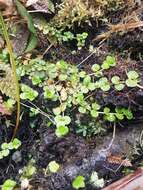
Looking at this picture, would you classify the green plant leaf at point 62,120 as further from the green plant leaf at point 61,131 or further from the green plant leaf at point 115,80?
the green plant leaf at point 115,80

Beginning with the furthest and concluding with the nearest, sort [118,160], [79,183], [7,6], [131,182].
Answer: [7,6] < [118,160] < [79,183] < [131,182]

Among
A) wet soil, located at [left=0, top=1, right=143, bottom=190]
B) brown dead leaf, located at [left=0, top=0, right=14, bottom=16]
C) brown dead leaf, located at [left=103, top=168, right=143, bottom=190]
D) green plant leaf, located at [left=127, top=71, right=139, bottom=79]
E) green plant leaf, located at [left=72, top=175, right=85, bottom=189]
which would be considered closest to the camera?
brown dead leaf, located at [left=103, top=168, right=143, bottom=190]

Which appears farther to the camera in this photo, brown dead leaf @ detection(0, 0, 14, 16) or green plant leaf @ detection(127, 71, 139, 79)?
brown dead leaf @ detection(0, 0, 14, 16)

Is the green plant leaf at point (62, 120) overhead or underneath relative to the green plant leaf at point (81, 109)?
underneath

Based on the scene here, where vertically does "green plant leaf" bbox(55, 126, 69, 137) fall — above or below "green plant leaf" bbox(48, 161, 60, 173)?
above

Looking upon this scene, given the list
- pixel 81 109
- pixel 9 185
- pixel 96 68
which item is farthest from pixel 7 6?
pixel 9 185

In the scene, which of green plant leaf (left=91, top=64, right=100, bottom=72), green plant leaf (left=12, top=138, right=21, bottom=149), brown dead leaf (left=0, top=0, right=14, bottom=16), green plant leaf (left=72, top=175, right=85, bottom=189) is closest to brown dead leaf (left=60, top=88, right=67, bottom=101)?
green plant leaf (left=91, top=64, right=100, bottom=72)

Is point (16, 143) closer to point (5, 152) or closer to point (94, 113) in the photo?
point (5, 152)

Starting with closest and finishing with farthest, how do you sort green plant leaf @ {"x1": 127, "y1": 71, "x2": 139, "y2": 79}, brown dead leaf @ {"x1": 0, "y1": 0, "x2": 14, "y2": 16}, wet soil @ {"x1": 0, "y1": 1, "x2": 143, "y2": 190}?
wet soil @ {"x1": 0, "y1": 1, "x2": 143, "y2": 190} → green plant leaf @ {"x1": 127, "y1": 71, "x2": 139, "y2": 79} → brown dead leaf @ {"x1": 0, "y1": 0, "x2": 14, "y2": 16}

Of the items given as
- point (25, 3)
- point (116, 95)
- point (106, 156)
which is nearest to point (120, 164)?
point (106, 156)

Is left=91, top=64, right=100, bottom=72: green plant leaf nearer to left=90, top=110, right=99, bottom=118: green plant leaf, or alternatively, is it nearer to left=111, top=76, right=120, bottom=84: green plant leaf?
left=111, top=76, right=120, bottom=84: green plant leaf

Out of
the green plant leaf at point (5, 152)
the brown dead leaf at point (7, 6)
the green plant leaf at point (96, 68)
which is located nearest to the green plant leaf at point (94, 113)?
the green plant leaf at point (96, 68)
